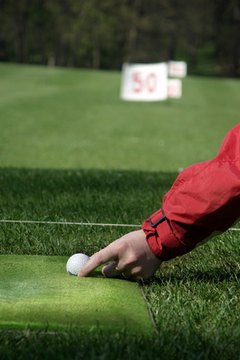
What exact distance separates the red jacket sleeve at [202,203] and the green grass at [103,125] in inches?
319

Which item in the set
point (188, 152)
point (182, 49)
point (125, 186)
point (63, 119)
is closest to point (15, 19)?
point (182, 49)

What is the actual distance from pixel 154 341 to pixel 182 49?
242 feet

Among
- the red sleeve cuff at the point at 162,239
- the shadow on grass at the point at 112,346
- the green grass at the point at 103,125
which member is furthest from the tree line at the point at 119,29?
the shadow on grass at the point at 112,346

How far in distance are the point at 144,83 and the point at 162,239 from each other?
19.8 meters

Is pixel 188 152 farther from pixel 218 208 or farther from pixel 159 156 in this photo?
pixel 218 208

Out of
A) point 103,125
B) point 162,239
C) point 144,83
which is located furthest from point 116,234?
point 144,83

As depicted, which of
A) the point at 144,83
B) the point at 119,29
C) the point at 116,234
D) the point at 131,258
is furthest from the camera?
the point at 119,29

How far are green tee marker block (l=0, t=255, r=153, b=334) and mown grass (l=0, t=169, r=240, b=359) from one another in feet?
0.23

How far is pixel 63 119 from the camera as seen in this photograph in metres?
19.5

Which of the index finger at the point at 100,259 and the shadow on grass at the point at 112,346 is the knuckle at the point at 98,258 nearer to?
the index finger at the point at 100,259

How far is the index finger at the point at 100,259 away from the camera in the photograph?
308cm

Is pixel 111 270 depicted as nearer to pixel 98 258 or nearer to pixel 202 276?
pixel 98 258

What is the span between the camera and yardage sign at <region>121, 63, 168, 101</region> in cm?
2212

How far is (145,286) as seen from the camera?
3113mm
